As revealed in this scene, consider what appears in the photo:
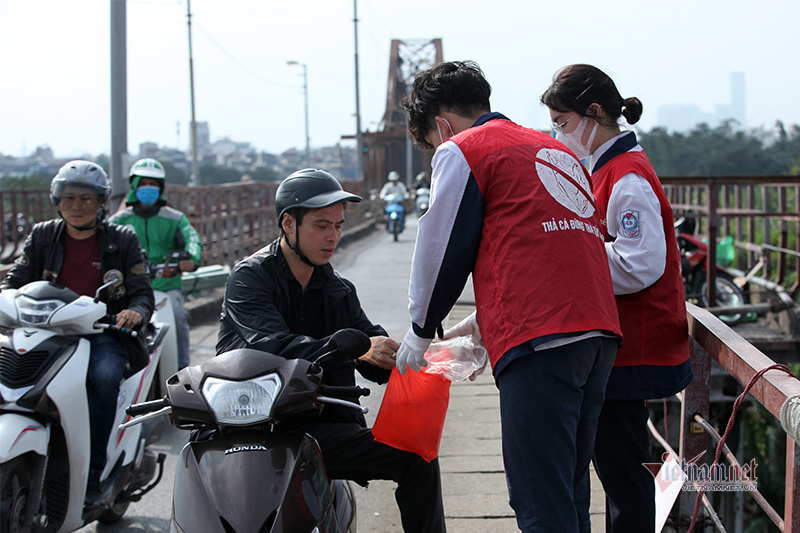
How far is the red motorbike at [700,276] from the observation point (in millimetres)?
8820

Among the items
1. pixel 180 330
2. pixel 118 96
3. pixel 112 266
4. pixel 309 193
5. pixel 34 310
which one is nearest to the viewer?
pixel 309 193

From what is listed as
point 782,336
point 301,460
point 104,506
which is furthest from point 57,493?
point 782,336

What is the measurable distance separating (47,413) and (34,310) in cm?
43

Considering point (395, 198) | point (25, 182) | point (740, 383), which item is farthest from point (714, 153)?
point (740, 383)

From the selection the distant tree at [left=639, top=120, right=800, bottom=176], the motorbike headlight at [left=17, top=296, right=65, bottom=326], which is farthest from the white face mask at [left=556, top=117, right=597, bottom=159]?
the distant tree at [left=639, top=120, right=800, bottom=176]

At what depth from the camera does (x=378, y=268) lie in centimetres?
1488

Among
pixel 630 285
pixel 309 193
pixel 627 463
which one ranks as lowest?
pixel 627 463

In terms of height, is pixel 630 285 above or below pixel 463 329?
above

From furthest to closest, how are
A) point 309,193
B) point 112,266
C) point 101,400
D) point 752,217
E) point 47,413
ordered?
point 752,217
point 112,266
point 101,400
point 47,413
point 309,193

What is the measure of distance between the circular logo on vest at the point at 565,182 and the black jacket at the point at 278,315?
2.57 ft

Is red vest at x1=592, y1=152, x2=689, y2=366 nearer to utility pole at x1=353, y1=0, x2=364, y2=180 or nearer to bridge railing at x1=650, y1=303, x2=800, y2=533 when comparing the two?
bridge railing at x1=650, y1=303, x2=800, y2=533

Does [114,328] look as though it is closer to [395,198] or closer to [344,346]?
[344,346]

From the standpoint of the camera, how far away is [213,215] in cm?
1134

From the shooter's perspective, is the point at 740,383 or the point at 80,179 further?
the point at 80,179
